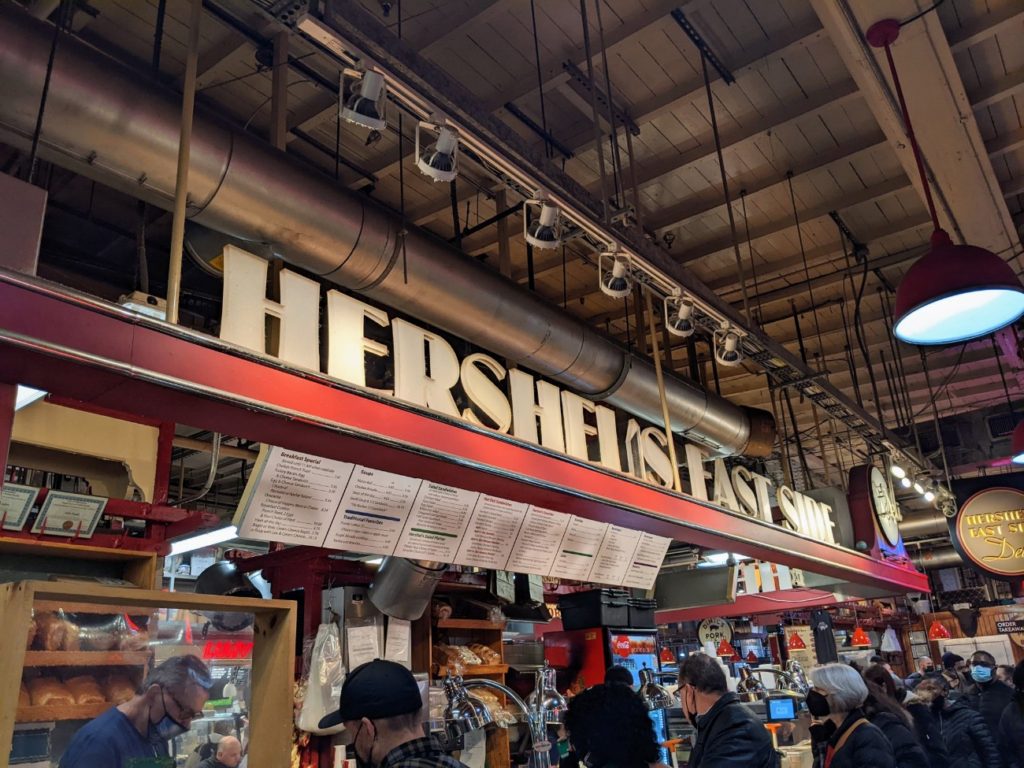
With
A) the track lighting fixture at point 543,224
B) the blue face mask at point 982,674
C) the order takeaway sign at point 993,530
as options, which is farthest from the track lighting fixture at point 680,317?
the order takeaway sign at point 993,530

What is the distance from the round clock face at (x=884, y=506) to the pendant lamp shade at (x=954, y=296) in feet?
17.8

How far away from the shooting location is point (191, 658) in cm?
182

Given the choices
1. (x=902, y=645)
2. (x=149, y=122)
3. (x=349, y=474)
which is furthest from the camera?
(x=902, y=645)

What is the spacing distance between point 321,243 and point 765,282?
4.78 meters

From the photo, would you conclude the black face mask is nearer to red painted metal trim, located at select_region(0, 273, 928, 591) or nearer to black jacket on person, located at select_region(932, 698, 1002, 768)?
red painted metal trim, located at select_region(0, 273, 928, 591)

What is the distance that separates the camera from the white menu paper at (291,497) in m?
3.08

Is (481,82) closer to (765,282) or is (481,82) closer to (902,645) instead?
(765,282)

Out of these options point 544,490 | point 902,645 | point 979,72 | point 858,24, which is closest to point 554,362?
point 544,490

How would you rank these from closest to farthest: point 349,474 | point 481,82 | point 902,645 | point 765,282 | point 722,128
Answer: point 349,474 → point 481,82 → point 722,128 → point 765,282 → point 902,645

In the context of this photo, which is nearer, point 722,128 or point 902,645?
point 722,128

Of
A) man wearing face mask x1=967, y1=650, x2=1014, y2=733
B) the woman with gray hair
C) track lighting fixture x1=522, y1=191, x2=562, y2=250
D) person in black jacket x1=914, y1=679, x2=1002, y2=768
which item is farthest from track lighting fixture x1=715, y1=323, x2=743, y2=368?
man wearing face mask x1=967, y1=650, x2=1014, y2=733

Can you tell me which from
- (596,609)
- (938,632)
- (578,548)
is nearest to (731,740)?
(578,548)

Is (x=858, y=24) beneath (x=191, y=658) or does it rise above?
above

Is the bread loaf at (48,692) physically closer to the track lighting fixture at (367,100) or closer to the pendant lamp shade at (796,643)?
the track lighting fixture at (367,100)
